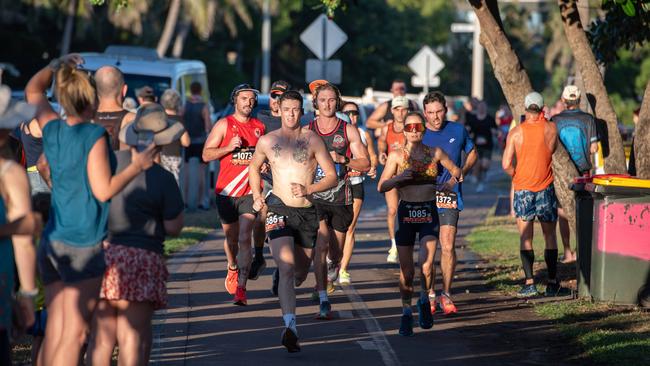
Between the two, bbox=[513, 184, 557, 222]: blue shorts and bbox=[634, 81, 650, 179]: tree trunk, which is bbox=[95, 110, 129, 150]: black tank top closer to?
bbox=[513, 184, 557, 222]: blue shorts

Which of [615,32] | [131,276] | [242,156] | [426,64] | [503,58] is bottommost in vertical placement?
[131,276]

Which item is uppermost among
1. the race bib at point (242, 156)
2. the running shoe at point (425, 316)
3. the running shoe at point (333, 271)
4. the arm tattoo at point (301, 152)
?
the arm tattoo at point (301, 152)

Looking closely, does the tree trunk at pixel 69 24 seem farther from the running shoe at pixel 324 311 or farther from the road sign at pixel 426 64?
the running shoe at pixel 324 311

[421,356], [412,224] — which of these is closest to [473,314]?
[412,224]

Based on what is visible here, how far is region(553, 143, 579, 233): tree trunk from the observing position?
14.2 metres

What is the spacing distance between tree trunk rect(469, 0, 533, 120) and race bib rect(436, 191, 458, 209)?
10.1ft

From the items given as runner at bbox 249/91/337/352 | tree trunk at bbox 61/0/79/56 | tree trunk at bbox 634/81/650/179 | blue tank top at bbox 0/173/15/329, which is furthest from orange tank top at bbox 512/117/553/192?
tree trunk at bbox 61/0/79/56

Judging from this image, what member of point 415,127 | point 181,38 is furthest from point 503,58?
point 181,38

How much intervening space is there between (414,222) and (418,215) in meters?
0.06

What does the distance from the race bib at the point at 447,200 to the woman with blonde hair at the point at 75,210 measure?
5.12 meters

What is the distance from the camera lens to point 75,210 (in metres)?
6.84

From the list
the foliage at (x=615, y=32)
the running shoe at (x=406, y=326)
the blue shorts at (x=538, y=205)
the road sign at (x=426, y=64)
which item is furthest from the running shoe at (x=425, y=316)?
the road sign at (x=426, y=64)

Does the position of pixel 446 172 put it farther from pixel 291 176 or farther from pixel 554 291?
pixel 554 291

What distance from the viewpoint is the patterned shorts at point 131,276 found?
7109 mm
